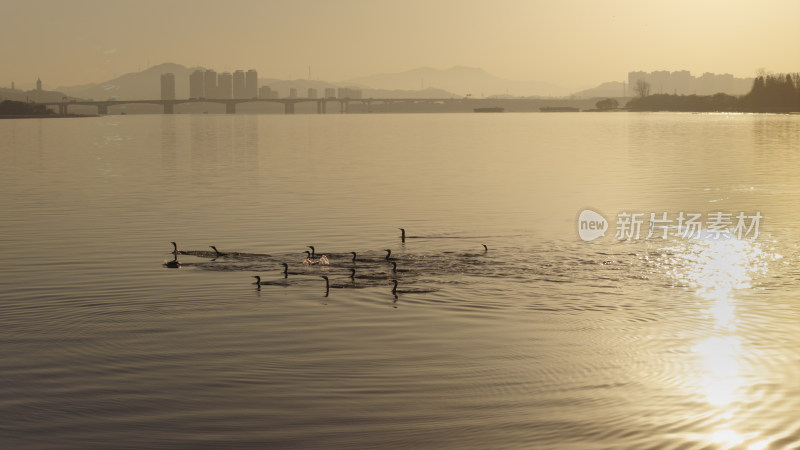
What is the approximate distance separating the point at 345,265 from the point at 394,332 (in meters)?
7.48

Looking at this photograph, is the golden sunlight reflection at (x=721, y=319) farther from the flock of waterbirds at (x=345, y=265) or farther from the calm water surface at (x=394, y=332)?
the flock of waterbirds at (x=345, y=265)

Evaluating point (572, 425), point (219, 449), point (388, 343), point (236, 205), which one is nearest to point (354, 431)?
point (219, 449)

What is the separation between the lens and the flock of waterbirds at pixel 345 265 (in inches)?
886

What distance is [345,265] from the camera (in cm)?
2495

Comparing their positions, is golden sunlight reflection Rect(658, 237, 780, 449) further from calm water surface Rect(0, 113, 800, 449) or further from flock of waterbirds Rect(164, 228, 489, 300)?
flock of waterbirds Rect(164, 228, 489, 300)

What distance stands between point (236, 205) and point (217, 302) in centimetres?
2136

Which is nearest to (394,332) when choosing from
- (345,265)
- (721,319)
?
(721,319)

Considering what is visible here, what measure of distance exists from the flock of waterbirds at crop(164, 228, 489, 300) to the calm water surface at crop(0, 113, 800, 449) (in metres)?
0.13

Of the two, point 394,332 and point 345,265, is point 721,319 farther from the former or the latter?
point 345,265

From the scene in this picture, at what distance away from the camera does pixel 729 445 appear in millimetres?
11734

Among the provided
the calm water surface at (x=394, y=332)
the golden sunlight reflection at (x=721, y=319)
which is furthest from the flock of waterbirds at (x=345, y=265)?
the golden sunlight reflection at (x=721, y=319)

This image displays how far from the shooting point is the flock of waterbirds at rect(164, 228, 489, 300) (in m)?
22.5

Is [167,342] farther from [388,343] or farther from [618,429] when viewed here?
[618,429]

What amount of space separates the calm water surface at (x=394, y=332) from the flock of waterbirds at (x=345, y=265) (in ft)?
0.42
